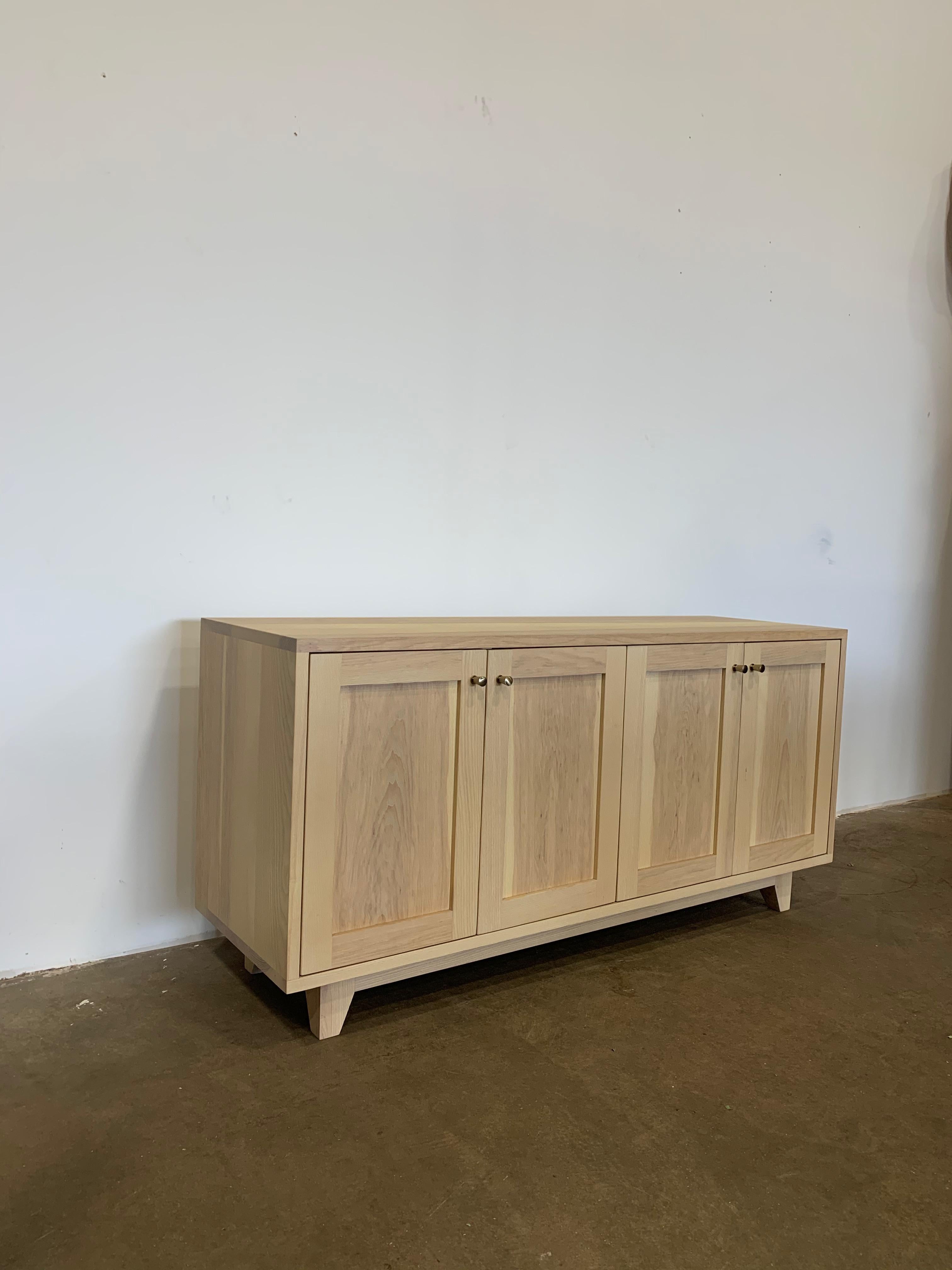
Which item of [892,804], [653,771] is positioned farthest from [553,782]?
[892,804]

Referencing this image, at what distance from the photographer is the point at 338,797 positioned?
A: 1.61 meters

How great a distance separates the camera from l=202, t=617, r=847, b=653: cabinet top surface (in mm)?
1597

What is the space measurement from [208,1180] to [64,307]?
1.53 metres

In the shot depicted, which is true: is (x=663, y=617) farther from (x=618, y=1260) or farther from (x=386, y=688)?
(x=618, y=1260)

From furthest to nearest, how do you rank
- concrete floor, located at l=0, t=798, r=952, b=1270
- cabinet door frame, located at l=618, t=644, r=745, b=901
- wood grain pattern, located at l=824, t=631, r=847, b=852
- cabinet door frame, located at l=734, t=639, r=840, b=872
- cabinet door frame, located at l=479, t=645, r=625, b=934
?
wood grain pattern, located at l=824, t=631, r=847, b=852
cabinet door frame, located at l=734, t=639, r=840, b=872
cabinet door frame, located at l=618, t=644, r=745, b=901
cabinet door frame, located at l=479, t=645, r=625, b=934
concrete floor, located at l=0, t=798, r=952, b=1270

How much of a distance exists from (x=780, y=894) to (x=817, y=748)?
386 mm

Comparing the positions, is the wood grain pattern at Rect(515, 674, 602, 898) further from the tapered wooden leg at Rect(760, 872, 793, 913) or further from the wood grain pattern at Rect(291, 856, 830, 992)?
the tapered wooden leg at Rect(760, 872, 793, 913)

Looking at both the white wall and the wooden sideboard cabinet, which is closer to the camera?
the wooden sideboard cabinet

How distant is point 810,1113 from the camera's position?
1477mm

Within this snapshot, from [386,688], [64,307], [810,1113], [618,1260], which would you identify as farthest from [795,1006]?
[64,307]

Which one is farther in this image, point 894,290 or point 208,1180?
point 894,290

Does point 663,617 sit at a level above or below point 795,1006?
above

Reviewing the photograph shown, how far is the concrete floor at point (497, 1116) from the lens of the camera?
3.85 ft

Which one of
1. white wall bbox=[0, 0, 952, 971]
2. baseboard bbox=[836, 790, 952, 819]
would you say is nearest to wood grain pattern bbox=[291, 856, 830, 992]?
white wall bbox=[0, 0, 952, 971]
